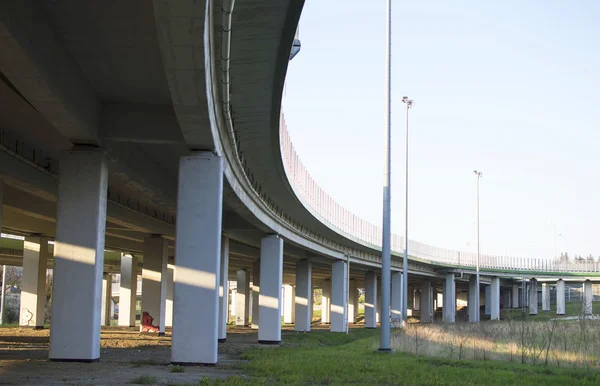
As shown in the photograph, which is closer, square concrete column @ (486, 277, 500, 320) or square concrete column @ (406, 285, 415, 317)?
square concrete column @ (486, 277, 500, 320)

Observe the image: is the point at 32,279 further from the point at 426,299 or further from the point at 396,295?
the point at 426,299

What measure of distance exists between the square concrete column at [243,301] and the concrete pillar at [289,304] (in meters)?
8.49

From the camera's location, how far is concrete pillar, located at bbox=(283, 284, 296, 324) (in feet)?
298

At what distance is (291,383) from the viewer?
54.9 feet

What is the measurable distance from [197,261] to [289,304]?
77.3 meters

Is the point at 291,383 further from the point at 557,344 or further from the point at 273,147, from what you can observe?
the point at 557,344

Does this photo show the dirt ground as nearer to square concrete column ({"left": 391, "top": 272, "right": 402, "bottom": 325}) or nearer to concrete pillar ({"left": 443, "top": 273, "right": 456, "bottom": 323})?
square concrete column ({"left": 391, "top": 272, "right": 402, "bottom": 325})

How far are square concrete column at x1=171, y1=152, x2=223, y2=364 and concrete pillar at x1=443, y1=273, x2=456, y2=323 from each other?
63.2m

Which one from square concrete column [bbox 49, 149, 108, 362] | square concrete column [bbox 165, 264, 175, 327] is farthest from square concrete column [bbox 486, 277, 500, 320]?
square concrete column [bbox 49, 149, 108, 362]

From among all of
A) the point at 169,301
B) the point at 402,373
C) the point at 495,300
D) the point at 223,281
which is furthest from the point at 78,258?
the point at 495,300

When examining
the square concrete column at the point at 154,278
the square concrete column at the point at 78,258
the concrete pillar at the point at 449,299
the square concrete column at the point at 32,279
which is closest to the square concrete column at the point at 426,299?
the concrete pillar at the point at 449,299

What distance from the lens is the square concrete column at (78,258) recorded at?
20875mm

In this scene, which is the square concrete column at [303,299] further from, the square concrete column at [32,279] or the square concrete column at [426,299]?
the square concrete column at [426,299]

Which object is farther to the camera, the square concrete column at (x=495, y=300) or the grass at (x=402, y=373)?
the square concrete column at (x=495, y=300)
